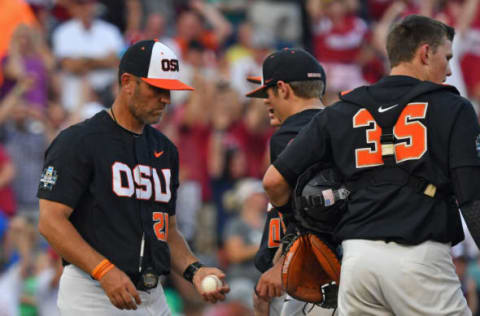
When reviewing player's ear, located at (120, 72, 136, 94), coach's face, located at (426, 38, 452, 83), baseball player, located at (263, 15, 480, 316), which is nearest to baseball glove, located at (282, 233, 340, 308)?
baseball player, located at (263, 15, 480, 316)


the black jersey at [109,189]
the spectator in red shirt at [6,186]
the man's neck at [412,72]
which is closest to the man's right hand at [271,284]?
the black jersey at [109,189]

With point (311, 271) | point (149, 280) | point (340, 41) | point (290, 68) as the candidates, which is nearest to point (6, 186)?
point (340, 41)

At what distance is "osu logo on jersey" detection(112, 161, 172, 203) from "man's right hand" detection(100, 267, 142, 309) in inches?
20.1

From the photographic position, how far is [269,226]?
5.61 metres

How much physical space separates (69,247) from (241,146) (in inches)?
275

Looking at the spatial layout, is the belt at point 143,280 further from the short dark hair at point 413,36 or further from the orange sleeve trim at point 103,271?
the short dark hair at point 413,36

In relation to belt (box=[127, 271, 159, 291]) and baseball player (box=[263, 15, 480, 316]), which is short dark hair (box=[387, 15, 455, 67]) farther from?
belt (box=[127, 271, 159, 291])

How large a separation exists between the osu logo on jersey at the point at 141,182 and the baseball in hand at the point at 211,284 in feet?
1.83

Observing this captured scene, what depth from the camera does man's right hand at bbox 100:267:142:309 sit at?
4891mm

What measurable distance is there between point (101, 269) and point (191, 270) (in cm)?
79

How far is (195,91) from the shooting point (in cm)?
1196

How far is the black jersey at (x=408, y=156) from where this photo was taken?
4.46 m

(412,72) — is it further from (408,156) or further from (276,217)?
(276,217)

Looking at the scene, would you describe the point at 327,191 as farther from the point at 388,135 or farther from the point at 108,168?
the point at 108,168
